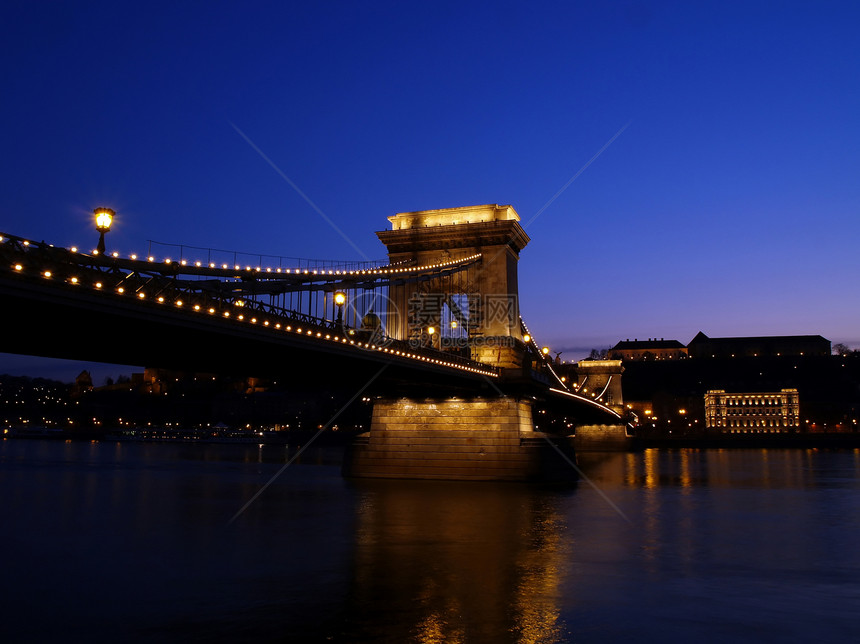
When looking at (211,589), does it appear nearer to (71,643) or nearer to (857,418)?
(71,643)

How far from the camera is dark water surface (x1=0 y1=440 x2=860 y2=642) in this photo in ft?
40.1

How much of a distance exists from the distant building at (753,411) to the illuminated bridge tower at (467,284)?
325 ft

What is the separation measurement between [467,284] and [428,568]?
39928 mm

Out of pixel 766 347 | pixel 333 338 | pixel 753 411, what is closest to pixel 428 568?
pixel 333 338

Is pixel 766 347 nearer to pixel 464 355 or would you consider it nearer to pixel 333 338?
pixel 464 355

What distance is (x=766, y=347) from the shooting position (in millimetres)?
191875

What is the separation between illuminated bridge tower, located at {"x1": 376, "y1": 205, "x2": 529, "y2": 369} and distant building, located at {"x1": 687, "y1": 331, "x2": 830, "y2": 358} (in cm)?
15095

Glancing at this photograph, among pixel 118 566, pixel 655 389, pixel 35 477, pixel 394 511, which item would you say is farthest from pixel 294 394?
pixel 118 566

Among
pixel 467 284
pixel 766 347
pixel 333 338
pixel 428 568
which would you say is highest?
pixel 766 347

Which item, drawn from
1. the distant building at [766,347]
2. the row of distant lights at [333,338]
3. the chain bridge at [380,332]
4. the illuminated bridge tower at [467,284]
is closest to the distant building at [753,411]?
the distant building at [766,347]

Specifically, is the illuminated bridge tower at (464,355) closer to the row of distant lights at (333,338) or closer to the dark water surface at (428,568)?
the row of distant lights at (333,338)

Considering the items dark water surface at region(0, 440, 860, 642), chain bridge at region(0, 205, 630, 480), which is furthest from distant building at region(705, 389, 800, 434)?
dark water surface at region(0, 440, 860, 642)

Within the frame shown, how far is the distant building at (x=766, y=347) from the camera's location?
187000 mm

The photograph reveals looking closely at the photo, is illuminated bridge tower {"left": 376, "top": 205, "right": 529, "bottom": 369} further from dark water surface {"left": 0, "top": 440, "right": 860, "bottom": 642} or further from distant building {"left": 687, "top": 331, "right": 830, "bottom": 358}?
distant building {"left": 687, "top": 331, "right": 830, "bottom": 358}
